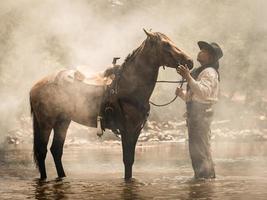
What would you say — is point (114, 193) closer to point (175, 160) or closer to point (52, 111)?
point (52, 111)

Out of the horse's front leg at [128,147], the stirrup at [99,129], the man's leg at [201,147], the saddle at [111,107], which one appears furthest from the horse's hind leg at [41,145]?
the man's leg at [201,147]

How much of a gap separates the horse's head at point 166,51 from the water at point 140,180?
2069 millimetres

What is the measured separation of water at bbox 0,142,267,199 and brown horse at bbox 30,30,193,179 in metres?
0.73

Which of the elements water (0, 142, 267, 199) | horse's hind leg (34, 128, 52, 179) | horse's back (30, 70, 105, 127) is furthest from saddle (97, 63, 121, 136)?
horse's hind leg (34, 128, 52, 179)

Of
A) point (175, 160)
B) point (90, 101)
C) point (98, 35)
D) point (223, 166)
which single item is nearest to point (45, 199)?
point (90, 101)

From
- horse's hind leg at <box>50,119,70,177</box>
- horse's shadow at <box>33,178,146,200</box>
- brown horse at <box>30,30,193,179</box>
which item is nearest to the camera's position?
horse's shadow at <box>33,178,146,200</box>

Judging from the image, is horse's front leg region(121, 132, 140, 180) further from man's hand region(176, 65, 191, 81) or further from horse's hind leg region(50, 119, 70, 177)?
horse's hind leg region(50, 119, 70, 177)

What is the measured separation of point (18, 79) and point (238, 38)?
1642 centimetres

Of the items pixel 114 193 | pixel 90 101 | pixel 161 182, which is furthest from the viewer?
pixel 90 101

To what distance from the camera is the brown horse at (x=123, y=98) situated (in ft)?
35.5

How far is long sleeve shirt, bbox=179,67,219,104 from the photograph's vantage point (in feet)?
34.5

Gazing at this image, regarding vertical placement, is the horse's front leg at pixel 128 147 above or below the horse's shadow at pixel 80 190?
above

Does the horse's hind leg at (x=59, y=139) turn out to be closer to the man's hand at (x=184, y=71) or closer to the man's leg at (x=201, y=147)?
the man's leg at (x=201, y=147)

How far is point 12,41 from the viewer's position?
32.9 metres
